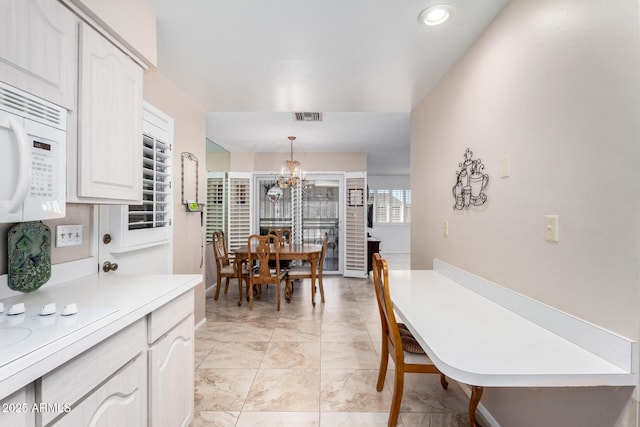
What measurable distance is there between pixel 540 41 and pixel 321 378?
7.84 feet

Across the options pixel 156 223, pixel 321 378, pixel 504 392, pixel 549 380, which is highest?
pixel 156 223

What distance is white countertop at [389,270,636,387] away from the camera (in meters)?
0.90

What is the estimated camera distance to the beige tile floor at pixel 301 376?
1781 millimetres

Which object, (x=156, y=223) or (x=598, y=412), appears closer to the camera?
(x=598, y=412)

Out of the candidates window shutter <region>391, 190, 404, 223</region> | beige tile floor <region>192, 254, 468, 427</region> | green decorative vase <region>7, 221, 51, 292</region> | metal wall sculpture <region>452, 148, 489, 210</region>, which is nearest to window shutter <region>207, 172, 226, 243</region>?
beige tile floor <region>192, 254, 468, 427</region>

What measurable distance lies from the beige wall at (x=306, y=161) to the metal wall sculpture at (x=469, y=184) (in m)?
3.61

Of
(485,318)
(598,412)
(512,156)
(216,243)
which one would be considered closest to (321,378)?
(485,318)

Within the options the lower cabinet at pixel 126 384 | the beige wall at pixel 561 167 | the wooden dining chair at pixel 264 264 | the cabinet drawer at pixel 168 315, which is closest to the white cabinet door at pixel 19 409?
the lower cabinet at pixel 126 384

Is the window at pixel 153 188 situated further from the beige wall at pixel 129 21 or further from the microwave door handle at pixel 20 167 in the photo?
the microwave door handle at pixel 20 167

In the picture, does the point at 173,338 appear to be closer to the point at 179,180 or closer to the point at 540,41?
the point at 179,180

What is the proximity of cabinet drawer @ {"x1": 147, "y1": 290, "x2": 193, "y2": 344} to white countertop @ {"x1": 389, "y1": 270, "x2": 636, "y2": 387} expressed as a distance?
3.59 ft

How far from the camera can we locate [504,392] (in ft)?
5.18

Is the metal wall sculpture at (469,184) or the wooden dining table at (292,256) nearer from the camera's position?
the metal wall sculpture at (469,184)

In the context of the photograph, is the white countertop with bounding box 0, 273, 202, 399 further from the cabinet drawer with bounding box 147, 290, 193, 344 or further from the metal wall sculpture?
the metal wall sculpture
